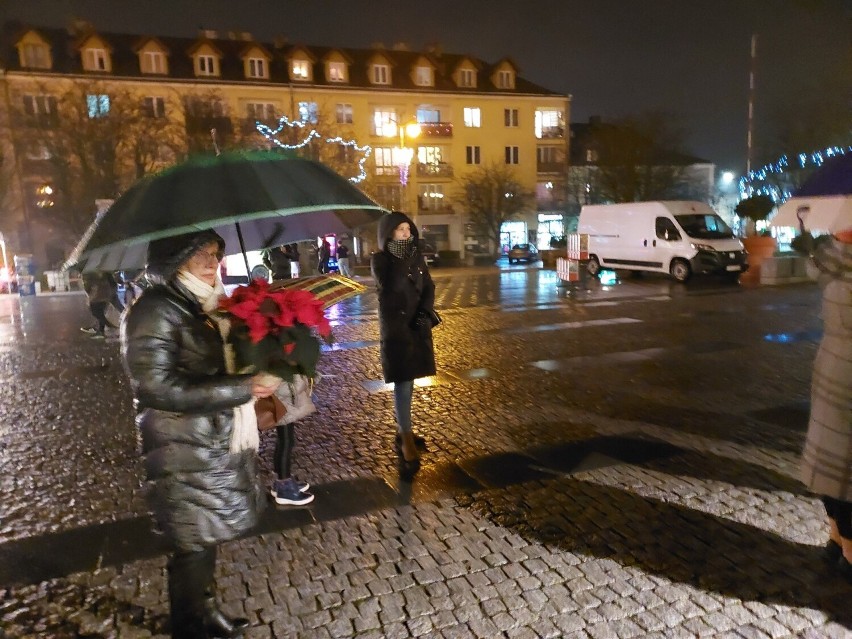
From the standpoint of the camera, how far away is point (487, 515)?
421 centimetres

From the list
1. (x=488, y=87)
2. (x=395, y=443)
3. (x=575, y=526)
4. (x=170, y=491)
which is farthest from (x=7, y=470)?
(x=488, y=87)

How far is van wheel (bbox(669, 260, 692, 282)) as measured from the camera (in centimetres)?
1917

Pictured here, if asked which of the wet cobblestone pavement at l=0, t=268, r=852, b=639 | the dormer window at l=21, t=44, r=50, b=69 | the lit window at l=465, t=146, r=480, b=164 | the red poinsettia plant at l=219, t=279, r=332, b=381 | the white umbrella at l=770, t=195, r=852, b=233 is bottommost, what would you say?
the wet cobblestone pavement at l=0, t=268, r=852, b=639

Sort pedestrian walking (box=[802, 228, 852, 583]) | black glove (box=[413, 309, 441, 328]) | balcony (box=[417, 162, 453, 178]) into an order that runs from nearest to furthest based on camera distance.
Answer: pedestrian walking (box=[802, 228, 852, 583]) < black glove (box=[413, 309, 441, 328]) < balcony (box=[417, 162, 453, 178])

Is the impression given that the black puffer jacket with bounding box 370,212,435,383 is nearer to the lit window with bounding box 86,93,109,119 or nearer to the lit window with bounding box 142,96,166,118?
the lit window with bounding box 86,93,109,119

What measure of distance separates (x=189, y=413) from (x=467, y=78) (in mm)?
49650

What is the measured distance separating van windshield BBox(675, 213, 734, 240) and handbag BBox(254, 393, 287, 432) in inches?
713

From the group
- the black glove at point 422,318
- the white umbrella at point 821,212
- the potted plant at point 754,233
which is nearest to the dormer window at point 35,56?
the potted plant at point 754,233

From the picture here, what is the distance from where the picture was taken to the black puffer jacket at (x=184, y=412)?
246 centimetres

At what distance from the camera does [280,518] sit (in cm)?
425

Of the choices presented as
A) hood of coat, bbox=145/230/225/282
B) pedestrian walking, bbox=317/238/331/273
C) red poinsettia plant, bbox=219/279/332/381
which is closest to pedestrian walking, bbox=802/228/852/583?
red poinsettia plant, bbox=219/279/332/381

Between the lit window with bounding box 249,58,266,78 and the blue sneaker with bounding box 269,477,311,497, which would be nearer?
the blue sneaker with bounding box 269,477,311,497

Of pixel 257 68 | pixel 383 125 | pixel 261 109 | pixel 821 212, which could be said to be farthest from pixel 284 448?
pixel 383 125

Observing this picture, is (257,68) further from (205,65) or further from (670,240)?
(670,240)
